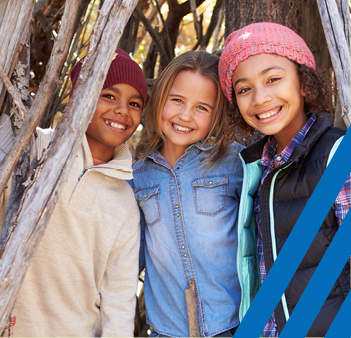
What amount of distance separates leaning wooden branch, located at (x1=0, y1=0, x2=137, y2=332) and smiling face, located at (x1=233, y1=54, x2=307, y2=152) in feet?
2.27

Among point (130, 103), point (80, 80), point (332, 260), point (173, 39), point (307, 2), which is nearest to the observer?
point (332, 260)

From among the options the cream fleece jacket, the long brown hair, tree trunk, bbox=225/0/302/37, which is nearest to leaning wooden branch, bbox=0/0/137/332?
the cream fleece jacket

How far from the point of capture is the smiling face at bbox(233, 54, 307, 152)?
1845 millimetres

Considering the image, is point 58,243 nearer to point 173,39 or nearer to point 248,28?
point 248,28

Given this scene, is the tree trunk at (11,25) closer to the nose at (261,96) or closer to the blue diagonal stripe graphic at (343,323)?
the nose at (261,96)

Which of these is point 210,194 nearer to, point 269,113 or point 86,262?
point 269,113

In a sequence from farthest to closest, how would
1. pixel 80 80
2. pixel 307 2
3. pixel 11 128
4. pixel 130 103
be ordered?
pixel 307 2, pixel 130 103, pixel 11 128, pixel 80 80

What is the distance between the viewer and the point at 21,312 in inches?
70.2

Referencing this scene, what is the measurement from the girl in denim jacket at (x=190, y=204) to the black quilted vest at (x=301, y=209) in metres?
0.28

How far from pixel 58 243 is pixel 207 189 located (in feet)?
2.52

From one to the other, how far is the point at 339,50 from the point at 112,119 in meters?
1.11

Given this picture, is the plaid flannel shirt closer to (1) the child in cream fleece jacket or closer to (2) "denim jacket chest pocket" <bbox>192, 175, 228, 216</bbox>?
(2) "denim jacket chest pocket" <bbox>192, 175, 228, 216</bbox>

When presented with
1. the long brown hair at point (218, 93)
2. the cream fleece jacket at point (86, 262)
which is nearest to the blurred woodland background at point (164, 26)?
the long brown hair at point (218, 93)

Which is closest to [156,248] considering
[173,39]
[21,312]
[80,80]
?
[21,312]
